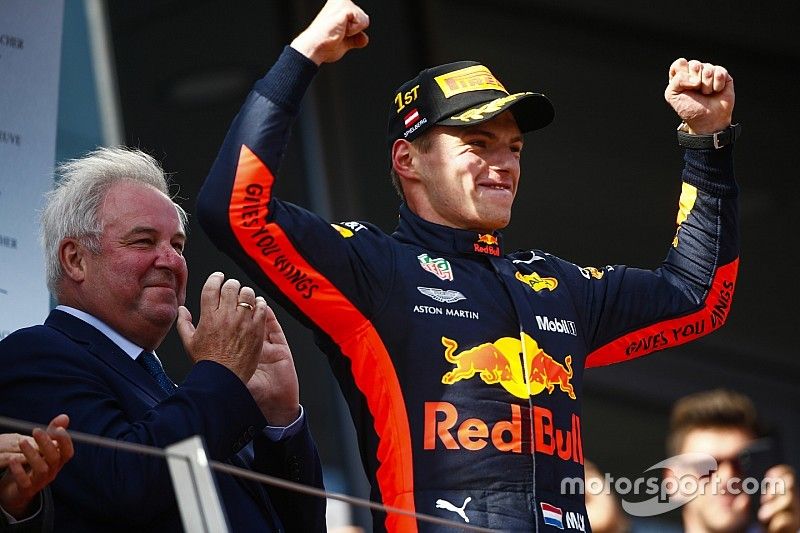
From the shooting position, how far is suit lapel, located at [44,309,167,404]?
9.71ft

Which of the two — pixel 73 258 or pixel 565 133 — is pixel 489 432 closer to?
pixel 73 258

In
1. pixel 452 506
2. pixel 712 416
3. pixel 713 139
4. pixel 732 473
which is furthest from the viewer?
pixel 712 416

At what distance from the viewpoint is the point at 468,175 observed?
3.14 m

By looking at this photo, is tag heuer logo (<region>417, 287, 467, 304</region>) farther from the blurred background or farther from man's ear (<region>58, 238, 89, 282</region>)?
the blurred background

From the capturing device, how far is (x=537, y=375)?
2951 mm

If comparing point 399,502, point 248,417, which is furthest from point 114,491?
point 399,502

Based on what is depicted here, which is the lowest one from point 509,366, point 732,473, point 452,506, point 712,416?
point 732,473

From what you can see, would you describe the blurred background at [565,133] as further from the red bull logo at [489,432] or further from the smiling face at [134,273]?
the red bull logo at [489,432]

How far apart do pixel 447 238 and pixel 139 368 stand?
2.08 ft

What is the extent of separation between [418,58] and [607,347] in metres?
3.52

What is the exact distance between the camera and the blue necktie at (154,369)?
308 cm

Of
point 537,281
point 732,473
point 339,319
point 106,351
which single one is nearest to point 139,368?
point 106,351

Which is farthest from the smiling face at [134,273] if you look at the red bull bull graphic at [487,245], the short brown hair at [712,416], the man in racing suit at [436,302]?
the short brown hair at [712,416]

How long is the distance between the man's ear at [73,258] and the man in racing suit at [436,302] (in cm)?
37
